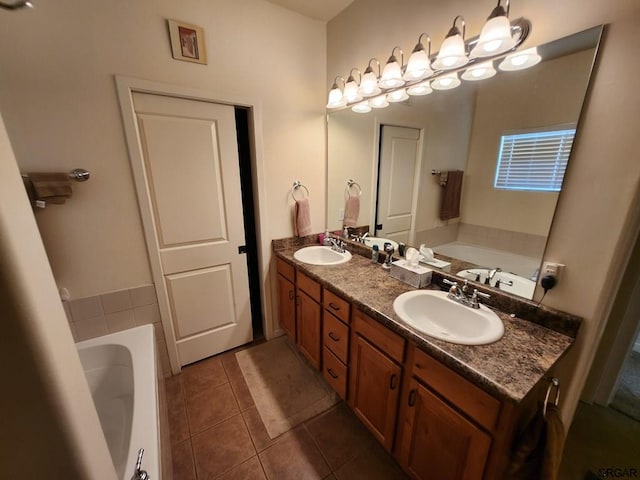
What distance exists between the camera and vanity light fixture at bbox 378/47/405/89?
4.83 feet

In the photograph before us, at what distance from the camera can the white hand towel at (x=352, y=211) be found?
86.0 inches

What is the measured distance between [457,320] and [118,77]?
2.24m

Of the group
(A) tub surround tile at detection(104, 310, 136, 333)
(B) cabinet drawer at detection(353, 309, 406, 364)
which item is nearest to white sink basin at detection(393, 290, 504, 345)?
(B) cabinet drawer at detection(353, 309, 406, 364)

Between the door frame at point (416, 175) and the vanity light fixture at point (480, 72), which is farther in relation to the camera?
the door frame at point (416, 175)

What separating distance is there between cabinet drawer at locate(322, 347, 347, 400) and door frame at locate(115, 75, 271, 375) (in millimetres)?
802

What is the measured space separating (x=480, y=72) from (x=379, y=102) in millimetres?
667

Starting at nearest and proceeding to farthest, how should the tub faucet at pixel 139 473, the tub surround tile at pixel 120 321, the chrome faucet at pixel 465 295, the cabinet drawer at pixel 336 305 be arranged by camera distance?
the tub faucet at pixel 139 473, the chrome faucet at pixel 465 295, the cabinet drawer at pixel 336 305, the tub surround tile at pixel 120 321

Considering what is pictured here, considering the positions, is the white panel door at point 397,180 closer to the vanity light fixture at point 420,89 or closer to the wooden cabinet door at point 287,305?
the vanity light fixture at point 420,89

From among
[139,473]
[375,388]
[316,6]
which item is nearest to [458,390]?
[375,388]

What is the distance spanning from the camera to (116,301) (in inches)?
65.7

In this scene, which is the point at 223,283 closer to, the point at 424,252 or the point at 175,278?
the point at 175,278

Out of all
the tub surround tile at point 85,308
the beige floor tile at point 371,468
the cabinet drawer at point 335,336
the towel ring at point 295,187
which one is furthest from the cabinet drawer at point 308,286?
the tub surround tile at point 85,308

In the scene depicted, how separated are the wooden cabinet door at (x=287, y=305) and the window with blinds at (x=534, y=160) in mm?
1524

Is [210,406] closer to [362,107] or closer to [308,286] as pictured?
[308,286]
